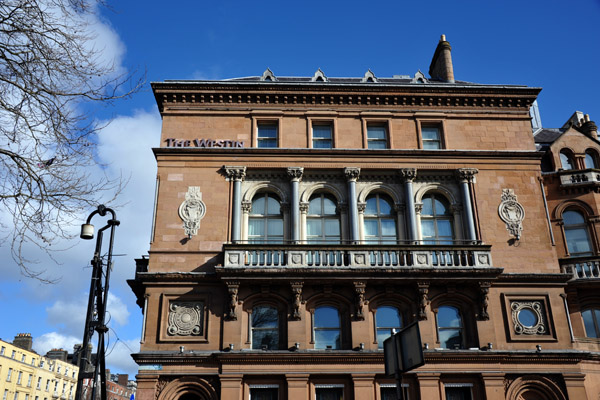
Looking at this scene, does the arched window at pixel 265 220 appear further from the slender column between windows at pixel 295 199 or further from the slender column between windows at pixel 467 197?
the slender column between windows at pixel 467 197

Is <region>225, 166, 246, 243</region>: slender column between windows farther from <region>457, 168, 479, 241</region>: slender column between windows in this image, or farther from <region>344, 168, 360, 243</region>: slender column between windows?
<region>457, 168, 479, 241</region>: slender column between windows

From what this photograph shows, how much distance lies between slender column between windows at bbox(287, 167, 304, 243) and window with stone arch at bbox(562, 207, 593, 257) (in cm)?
1437

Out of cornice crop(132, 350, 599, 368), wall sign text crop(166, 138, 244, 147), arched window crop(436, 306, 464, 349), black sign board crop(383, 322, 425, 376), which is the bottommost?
black sign board crop(383, 322, 425, 376)

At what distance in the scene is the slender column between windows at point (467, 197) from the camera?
27414mm

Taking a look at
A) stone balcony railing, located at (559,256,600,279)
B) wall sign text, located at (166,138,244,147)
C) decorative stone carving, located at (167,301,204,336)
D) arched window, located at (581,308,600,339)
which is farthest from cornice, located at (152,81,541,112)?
arched window, located at (581,308,600,339)

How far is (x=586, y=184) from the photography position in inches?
1159

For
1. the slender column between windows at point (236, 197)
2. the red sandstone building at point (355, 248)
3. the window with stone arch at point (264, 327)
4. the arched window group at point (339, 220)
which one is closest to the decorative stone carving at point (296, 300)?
the red sandstone building at point (355, 248)

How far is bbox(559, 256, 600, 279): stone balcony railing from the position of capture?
27234mm

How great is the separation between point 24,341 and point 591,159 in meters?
74.2

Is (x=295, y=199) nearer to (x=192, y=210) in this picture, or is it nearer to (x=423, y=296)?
(x=192, y=210)

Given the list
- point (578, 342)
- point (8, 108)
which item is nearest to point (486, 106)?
point (578, 342)

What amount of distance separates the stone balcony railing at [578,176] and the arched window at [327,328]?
48.5 feet

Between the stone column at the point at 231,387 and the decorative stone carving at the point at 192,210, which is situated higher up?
the decorative stone carving at the point at 192,210

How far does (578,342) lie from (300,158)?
53.2 feet
